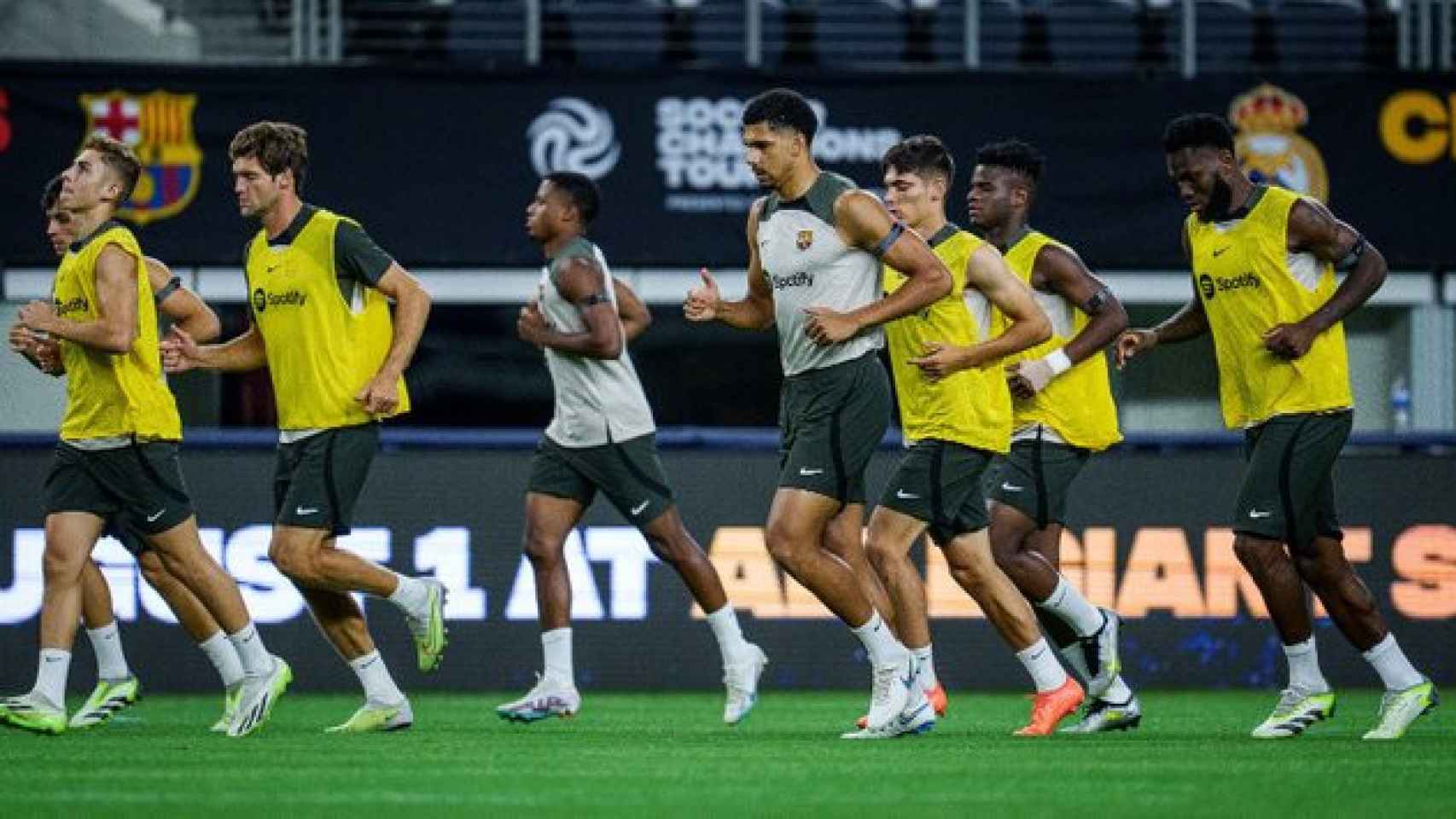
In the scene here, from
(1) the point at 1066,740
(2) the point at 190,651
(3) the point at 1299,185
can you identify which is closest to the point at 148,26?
(2) the point at 190,651

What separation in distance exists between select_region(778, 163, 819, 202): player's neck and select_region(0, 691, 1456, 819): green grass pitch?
7.01ft

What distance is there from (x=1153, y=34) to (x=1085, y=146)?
1.72 m

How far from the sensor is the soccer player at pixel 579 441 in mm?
11555

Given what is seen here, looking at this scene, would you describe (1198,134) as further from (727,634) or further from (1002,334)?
(727,634)

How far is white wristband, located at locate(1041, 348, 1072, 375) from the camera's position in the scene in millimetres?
10961

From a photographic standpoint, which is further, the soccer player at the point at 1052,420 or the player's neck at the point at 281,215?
the soccer player at the point at 1052,420

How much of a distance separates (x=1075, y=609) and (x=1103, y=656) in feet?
0.75

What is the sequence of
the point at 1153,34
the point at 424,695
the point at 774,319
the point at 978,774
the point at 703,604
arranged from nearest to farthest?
the point at 978,774
the point at 774,319
the point at 703,604
the point at 424,695
the point at 1153,34

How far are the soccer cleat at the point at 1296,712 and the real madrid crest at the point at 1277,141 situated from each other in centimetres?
877

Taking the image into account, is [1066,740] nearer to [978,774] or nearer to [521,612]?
[978,774]

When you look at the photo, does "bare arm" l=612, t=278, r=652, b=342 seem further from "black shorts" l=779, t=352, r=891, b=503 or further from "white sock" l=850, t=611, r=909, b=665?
"white sock" l=850, t=611, r=909, b=665

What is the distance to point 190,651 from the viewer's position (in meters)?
14.5

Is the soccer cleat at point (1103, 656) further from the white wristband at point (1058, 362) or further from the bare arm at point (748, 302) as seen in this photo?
the bare arm at point (748, 302)

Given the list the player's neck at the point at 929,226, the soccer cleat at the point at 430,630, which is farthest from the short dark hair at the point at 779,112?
the soccer cleat at the point at 430,630
